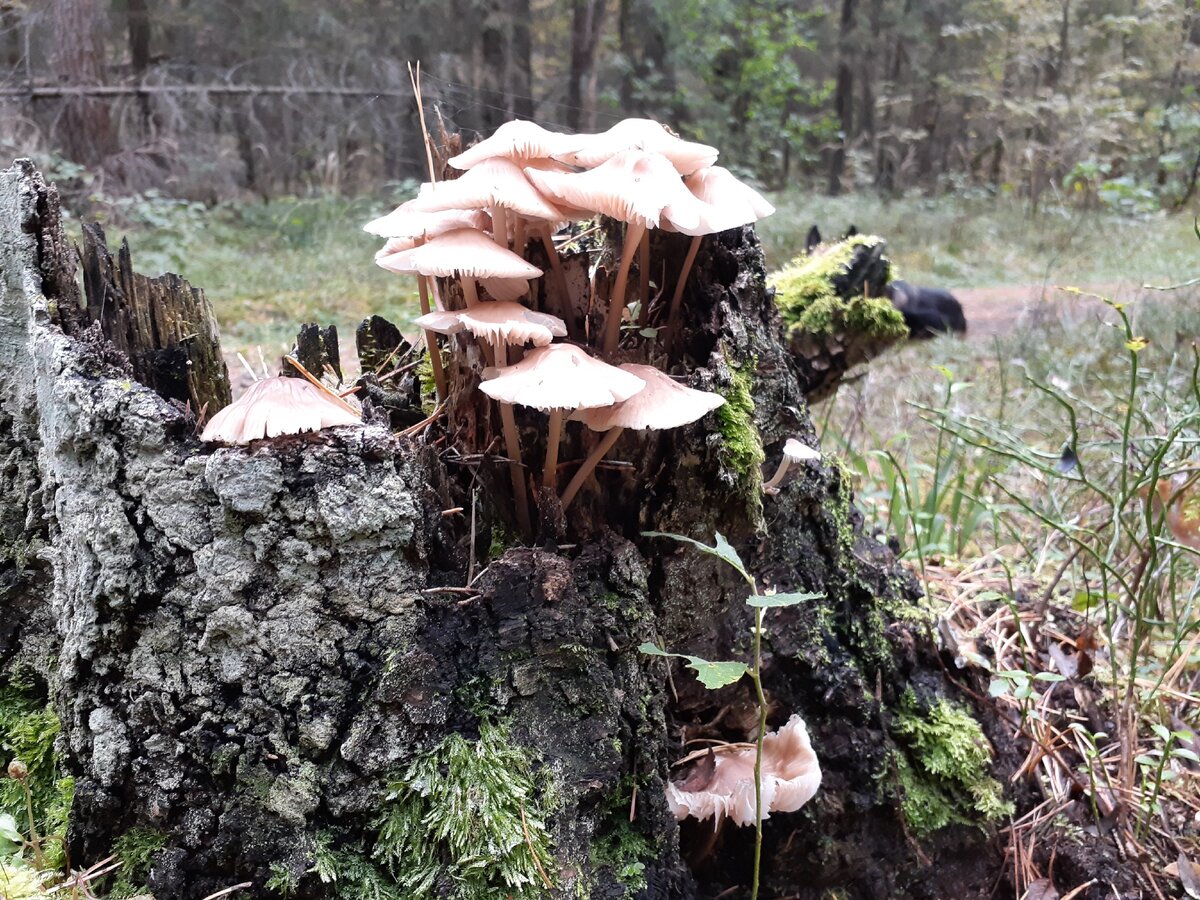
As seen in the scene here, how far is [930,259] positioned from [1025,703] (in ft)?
42.0

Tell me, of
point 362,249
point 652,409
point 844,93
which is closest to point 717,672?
point 652,409

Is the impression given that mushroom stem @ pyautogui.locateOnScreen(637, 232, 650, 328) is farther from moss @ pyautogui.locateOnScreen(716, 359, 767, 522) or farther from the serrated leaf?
the serrated leaf

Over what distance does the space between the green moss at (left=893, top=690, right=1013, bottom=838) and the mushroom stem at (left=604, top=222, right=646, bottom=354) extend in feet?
4.41

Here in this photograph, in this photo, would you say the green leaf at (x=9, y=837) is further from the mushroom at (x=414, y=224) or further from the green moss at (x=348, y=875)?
the mushroom at (x=414, y=224)

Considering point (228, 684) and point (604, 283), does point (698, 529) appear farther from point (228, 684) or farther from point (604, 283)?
point (228, 684)

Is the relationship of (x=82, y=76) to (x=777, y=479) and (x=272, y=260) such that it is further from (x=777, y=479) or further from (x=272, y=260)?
(x=777, y=479)

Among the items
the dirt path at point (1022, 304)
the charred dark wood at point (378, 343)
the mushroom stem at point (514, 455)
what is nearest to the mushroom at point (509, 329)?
the mushroom stem at point (514, 455)

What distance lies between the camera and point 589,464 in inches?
71.3

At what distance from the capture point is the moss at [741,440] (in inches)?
75.0

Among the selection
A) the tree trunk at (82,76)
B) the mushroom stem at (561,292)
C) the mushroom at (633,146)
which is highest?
the tree trunk at (82,76)

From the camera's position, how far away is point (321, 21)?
449 inches

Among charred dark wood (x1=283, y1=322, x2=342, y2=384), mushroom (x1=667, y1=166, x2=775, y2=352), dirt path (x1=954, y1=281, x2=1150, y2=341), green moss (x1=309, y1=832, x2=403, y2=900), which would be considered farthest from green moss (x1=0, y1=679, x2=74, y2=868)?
dirt path (x1=954, y1=281, x2=1150, y2=341)

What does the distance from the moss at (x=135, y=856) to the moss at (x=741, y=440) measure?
1388mm

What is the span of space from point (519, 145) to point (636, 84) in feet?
58.2
